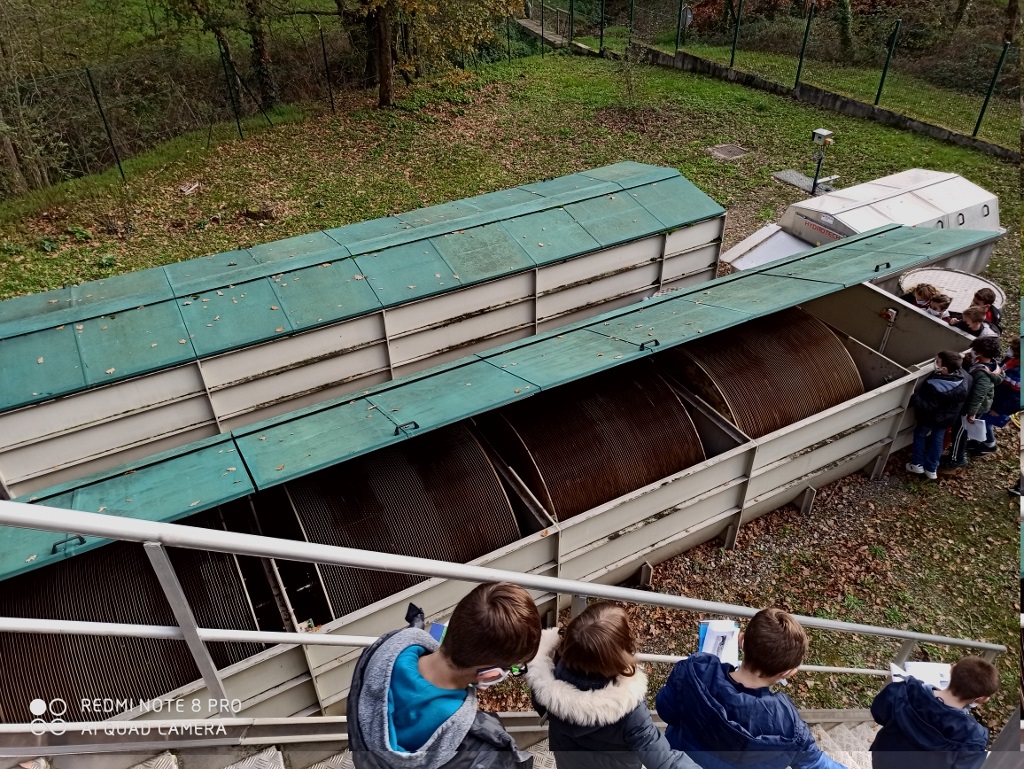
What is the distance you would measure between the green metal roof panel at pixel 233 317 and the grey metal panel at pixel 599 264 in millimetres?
3534

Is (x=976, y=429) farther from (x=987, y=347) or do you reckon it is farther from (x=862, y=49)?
(x=862, y=49)

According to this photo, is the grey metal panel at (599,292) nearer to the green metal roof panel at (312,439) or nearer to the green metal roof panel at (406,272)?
the green metal roof panel at (406,272)

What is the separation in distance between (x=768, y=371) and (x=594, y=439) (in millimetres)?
2322

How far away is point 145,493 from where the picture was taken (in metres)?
4.84

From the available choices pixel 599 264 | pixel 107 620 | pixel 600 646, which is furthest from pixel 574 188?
pixel 600 646

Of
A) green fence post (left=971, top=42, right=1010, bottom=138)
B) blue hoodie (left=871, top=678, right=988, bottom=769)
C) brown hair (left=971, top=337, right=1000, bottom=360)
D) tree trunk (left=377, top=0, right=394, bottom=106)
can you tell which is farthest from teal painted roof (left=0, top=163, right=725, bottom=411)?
green fence post (left=971, top=42, right=1010, bottom=138)

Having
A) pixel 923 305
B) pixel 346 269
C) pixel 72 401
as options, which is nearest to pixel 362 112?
pixel 346 269

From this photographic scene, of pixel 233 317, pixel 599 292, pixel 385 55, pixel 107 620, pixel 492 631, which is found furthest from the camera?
pixel 385 55

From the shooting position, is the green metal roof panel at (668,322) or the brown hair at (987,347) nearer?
the green metal roof panel at (668,322)

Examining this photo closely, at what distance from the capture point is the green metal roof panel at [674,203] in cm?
1028

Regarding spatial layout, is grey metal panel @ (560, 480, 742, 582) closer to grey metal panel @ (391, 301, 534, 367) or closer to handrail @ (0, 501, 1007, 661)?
handrail @ (0, 501, 1007, 661)

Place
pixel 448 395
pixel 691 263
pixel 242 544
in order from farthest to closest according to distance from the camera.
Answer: pixel 691 263, pixel 448 395, pixel 242 544

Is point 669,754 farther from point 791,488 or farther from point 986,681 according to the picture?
point 791,488

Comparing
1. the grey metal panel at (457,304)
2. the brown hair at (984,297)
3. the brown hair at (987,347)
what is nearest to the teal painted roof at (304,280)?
the grey metal panel at (457,304)
